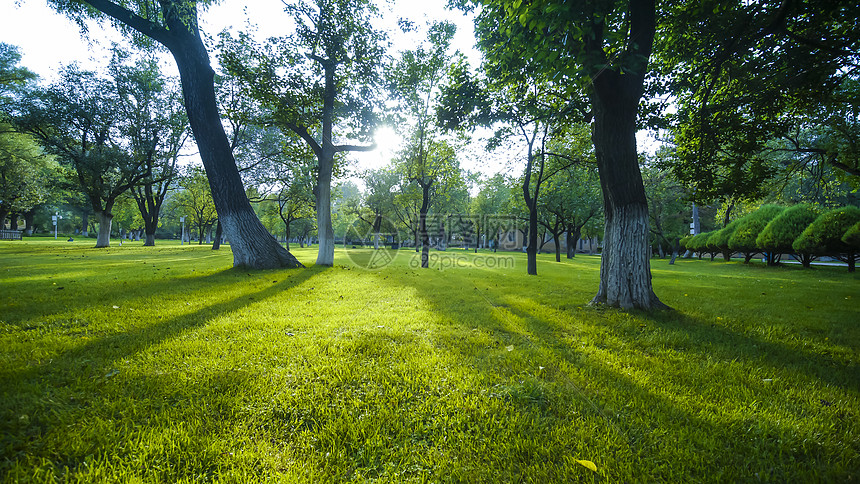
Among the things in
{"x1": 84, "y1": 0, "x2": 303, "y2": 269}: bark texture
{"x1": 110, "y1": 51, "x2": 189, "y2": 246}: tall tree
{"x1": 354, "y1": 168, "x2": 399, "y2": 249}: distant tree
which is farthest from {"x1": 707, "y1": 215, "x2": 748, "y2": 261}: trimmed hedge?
{"x1": 110, "y1": 51, "x2": 189, "y2": 246}: tall tree

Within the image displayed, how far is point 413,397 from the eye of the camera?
8.14 feet

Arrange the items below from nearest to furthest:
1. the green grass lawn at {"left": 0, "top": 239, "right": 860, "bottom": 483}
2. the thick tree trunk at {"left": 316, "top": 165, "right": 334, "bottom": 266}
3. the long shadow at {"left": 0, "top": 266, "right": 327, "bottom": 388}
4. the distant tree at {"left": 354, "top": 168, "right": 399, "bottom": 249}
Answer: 1. the green grass lawn at {"left": 0, "top": 239, "right": 860, "bottom": 483}
2. the long shadow at {"left": 0, "top": 266, "right": 327, "bottom": 388}
3. the thick tree trunk at {"left": 316, "top": 165, "right": 334, "bottom": 266}
4. the distant tree at {"left": 354, "top": 168, "right": 399, "bottom": 249}

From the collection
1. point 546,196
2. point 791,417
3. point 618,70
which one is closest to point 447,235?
point 546,196

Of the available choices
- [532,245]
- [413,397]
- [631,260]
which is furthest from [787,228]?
[413,397]

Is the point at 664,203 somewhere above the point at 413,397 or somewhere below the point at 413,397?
above

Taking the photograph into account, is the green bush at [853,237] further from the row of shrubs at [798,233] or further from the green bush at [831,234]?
the green bush at [831,234]

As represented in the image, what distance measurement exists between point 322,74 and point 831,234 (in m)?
28.2

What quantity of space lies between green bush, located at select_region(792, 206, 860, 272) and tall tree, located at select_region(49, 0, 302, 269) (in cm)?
2875

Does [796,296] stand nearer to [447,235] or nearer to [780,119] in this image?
[780,119]

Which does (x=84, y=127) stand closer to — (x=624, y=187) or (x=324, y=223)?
(x=324, y=223)

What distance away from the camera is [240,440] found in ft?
6.09

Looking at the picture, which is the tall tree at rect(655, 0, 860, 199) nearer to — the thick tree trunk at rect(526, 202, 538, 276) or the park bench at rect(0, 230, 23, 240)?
the thick tree trunk at rect(526, 202, 538, 276)

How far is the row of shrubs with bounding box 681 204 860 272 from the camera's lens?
1532cm

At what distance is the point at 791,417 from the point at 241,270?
40.7 feet
